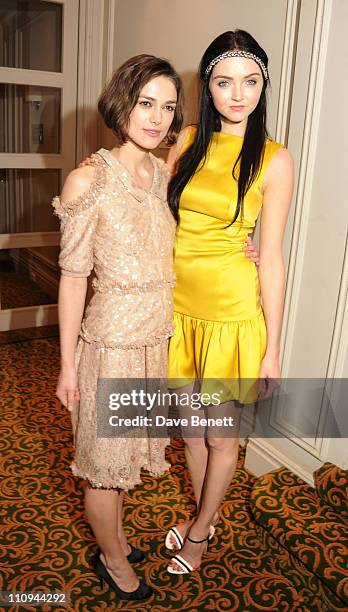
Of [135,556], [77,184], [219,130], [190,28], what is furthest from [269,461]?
[190,28]

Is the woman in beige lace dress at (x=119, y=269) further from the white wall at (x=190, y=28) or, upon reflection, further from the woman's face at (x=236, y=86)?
the white wall at (x=190, y=28)

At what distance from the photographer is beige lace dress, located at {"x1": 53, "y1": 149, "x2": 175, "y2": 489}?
1.69 m

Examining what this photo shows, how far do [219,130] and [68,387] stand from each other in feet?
3.24

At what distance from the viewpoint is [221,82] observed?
1.86m

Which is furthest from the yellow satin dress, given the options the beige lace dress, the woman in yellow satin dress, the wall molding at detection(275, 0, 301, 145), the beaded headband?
the wall molding at detection(275, 0, 301, 145)

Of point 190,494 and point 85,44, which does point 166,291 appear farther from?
point 85,44

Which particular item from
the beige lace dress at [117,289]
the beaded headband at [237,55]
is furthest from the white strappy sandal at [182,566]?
the beaded headband at [237,55]

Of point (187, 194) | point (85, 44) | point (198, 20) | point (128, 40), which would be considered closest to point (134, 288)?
point (187, 194)

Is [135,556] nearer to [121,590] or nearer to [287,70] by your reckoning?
[121,590]

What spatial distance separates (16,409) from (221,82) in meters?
2.24

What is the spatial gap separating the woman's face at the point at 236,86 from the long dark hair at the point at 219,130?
0.04 metres

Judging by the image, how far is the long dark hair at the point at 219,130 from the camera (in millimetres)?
1837

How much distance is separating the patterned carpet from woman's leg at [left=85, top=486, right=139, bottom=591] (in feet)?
0.29

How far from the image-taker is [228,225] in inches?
76.5
